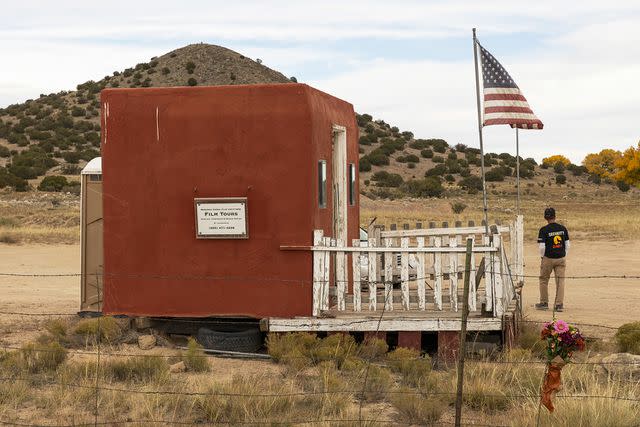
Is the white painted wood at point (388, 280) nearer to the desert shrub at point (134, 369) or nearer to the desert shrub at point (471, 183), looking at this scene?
the desert shrub at point (134, 369)

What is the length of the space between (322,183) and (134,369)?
3545 mm

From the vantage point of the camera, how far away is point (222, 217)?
1154 cm

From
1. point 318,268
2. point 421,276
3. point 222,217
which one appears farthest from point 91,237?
point 421,276

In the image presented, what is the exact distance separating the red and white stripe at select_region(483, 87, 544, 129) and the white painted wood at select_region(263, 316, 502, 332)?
325 centimetres

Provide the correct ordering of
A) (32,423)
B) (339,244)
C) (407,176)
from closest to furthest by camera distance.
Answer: (32,423), (339,244), (407,176)

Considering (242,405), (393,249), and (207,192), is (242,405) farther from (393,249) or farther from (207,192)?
(207,192)

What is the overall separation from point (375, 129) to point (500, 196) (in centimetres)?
2532

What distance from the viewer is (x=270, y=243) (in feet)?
37.9

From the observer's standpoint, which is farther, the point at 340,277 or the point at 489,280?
the point at 340,277

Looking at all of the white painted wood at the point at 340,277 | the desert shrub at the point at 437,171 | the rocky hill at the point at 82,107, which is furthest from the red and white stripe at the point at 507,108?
the desert shrub at the point at 437,171

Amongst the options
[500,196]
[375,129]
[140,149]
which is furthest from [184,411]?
[375,129]

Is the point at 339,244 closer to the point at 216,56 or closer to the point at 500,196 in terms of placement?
the point at 500,196

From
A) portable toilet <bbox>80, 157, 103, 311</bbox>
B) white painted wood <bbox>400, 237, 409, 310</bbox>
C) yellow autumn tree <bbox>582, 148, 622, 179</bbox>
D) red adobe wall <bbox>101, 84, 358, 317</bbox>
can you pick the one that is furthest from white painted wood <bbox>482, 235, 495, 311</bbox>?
yellow autumn tree <bbox>582, 148, 622, 179</bbox>

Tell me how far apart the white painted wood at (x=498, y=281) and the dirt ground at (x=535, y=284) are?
11.0 ft
